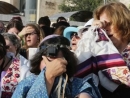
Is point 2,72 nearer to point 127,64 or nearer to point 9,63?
point 9,63

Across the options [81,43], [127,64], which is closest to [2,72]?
[81,43]

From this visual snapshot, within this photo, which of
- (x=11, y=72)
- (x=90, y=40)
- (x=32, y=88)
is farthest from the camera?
(x=11, y=72)

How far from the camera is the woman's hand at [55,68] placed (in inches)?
83.1

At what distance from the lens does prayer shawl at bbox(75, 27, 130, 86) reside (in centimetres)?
234

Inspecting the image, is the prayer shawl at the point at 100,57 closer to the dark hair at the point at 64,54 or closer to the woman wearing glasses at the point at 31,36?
the dark hair at the point at 64,54

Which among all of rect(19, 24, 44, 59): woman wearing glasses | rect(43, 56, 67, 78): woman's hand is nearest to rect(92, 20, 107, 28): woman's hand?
rect(43, 56, 67, 78): woman's hand

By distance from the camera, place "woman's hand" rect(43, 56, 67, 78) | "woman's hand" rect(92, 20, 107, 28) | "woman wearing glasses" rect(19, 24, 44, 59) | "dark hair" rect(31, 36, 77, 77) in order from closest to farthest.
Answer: "woman's hand" rect(43, 56, 67, 78), "dark hair" rect(31, 36, 77, 77), "woman's hand" rect(92, 20, 107, 28), "woman wearing glasses" rect(19, 24, 44, 59)

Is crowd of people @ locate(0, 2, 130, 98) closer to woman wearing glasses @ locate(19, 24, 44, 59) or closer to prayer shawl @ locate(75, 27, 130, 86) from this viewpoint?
prayer shawl @ locate(75, 27, 130, 86)

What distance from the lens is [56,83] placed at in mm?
2162

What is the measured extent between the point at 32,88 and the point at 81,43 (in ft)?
1.65

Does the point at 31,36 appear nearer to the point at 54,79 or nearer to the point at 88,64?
the point at 88,64

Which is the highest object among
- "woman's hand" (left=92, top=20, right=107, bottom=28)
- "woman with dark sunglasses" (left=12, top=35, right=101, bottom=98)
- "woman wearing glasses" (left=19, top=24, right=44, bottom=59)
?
"woman's hand" (left=92, top=20, right=107, bottom=28)

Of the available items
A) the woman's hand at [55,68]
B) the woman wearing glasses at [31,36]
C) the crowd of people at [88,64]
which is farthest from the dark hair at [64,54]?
the woman wearing glasses at [31,36]

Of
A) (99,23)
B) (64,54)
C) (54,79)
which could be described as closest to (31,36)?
(99,23)
